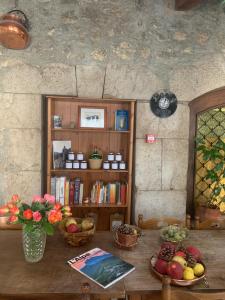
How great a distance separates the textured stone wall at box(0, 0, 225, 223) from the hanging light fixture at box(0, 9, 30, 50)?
0.09 m

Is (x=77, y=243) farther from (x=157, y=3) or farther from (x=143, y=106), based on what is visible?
(x=157, y=3)

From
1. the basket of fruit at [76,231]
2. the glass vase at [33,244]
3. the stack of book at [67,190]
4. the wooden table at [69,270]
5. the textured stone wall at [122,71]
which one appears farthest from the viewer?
the stack of book at [67,190]

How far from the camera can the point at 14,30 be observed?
245 cm

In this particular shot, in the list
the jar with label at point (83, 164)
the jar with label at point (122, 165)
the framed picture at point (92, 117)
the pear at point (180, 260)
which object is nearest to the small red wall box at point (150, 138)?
the jar with label at point (122, 165)

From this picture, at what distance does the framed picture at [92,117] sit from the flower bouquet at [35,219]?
4.68 feet

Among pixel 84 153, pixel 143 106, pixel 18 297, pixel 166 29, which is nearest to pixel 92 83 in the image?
pixel 143 106

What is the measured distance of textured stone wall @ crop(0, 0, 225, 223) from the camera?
2715 mm

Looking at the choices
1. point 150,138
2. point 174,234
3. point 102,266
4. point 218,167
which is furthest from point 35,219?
point 218,167

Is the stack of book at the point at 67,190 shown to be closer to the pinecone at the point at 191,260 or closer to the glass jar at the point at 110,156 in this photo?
the glass jar at the point at 110,156

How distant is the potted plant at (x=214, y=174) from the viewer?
9.40 ft

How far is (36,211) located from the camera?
4.93 ft

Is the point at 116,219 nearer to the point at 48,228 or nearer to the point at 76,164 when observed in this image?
the point at 76,164

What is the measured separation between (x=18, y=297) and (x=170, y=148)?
216 cm

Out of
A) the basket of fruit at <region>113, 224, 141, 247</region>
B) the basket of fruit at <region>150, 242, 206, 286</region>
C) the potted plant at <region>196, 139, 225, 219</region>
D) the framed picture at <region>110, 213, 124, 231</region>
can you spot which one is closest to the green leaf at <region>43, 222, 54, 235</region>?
the basket of fruit at <region>113, 224, 141, 247</region>
